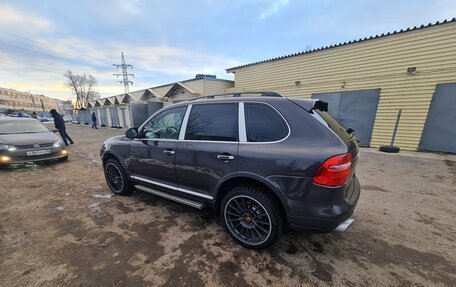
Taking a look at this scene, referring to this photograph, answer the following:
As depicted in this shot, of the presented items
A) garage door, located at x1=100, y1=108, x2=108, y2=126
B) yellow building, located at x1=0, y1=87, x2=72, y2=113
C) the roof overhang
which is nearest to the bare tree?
yellow building, located at x1=0, y1=87, x2=72, y2=113

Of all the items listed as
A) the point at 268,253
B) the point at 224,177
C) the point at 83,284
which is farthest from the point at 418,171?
the point at 83,284

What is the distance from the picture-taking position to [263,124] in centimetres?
221

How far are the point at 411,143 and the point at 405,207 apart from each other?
6062 millimetres

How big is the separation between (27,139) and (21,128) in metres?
1.14

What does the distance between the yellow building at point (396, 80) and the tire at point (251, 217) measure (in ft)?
27.9

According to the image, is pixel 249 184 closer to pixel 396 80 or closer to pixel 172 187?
pixel 172 187

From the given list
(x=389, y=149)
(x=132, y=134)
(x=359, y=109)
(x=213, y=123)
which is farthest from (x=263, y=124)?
(x=359, y=109)

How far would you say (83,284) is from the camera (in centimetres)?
183

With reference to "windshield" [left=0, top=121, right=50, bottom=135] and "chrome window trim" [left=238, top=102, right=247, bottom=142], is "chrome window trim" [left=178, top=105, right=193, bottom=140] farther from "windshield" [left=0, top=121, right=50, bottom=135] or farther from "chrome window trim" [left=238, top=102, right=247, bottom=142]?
"windshield" [left=0, top=121, right=50, bottom=135]

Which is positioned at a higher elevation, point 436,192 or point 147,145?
point 147,145

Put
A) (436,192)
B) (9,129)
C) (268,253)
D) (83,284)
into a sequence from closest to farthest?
1. (83,284)
2. (268,253)
3. (436,192)
4. (9,129)

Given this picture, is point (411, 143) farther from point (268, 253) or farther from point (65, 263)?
point (65, 263)

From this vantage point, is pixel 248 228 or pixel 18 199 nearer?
pixel 248 228

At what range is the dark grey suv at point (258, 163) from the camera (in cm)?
187
